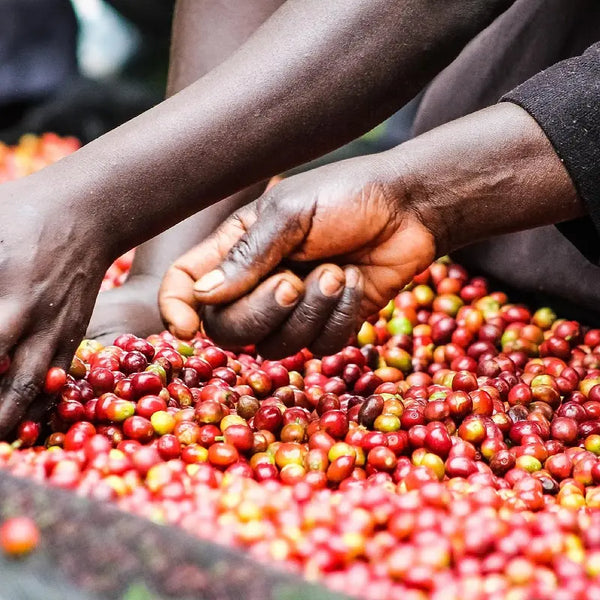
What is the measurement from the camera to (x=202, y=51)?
3.15m

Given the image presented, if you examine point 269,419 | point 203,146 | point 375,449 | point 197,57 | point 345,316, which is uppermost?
point 197,57

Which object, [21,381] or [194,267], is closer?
[21,381]

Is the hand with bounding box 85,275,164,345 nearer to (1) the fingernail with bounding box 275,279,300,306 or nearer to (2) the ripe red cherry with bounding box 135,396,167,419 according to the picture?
(2) the ripe red cherry with bounding box 135,396,167,419

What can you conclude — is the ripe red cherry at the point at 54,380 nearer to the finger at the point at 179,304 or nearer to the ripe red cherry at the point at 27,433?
the ripe red cherry at the point at 27,433

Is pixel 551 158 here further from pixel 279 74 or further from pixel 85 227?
pixel 85 227

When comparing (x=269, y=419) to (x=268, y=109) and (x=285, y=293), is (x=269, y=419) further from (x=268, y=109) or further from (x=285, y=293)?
(x=268, y=109)

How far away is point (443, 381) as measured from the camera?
2.58m

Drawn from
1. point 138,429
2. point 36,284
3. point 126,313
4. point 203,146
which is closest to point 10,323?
point 36,284

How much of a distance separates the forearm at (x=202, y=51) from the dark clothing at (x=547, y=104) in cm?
79

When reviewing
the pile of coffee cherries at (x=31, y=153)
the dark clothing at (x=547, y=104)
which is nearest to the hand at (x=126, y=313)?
the dark clothing at (x=547, y=104)

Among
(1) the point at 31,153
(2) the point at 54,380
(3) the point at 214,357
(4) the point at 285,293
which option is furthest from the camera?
(1) the point at 31,153

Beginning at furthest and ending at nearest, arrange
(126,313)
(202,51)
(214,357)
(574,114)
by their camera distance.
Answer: (202,51), (126,313), (214,357), (574,114)

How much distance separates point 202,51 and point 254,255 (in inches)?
55.9

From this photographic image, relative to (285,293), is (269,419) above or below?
below
